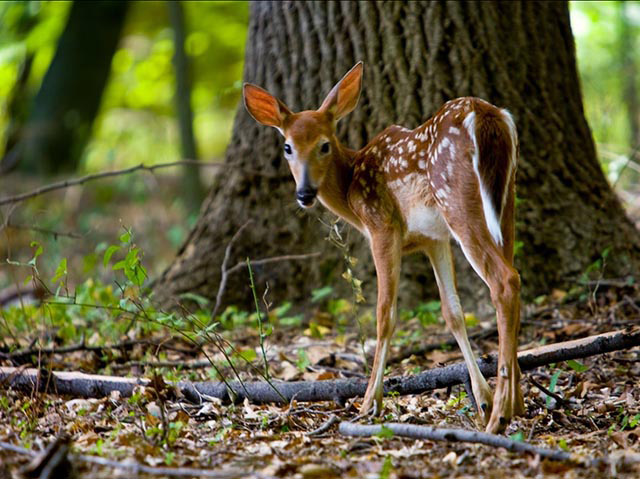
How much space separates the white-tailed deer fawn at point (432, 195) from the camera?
11.0 feet

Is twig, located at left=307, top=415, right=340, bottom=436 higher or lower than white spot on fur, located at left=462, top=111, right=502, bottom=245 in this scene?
lower

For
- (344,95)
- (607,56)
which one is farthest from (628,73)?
(344,95)

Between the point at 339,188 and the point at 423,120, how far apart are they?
4.65 feet

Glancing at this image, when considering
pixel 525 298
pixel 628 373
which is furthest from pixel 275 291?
pixel 628 373

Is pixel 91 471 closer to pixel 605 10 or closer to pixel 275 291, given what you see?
pixel 275 291

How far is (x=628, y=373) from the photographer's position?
13.6 feet

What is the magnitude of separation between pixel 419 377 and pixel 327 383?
44 centimetres

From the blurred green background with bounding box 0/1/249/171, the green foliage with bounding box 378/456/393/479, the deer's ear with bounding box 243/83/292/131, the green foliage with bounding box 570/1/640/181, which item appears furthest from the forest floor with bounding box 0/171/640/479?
the blurred green background with bounding box 0/1/249/171

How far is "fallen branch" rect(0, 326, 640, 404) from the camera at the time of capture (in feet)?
11.8

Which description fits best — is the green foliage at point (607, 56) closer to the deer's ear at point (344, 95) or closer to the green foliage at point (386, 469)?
the deer's ear at point (344, 95)

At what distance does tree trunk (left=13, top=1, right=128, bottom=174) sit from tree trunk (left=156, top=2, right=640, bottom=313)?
26.3 feet

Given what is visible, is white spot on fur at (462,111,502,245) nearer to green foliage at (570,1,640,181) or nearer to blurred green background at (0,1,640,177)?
blurred green background at (0,1,640,177)

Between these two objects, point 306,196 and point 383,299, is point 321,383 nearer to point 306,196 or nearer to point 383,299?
point 383,299

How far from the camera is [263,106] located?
14.2 feet
